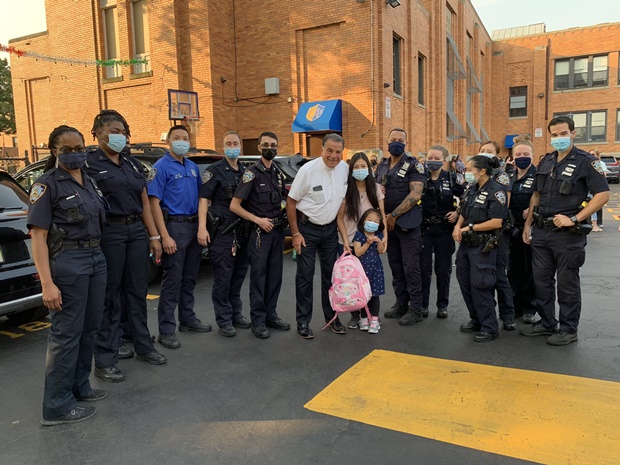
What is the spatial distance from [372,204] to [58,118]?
1911 centimetres

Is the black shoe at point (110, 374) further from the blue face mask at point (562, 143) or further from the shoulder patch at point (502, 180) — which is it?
the blue face mask at point (562, 143)

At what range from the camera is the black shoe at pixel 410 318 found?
206 inches

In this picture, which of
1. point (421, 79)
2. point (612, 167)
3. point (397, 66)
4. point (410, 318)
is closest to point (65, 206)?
point (410, 318)

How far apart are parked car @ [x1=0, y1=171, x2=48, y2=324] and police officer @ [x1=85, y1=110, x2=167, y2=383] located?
40.3 inches

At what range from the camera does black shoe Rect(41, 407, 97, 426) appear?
3.29 m

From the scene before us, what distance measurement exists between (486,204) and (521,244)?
1.00 m

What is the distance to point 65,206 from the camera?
325 centimetres

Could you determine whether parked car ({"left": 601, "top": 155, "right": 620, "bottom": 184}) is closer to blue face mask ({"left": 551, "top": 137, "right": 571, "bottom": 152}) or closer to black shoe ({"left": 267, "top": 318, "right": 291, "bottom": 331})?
blue face mask ({"left": 551, "top": 137, "right": 571, "bottom": 152})

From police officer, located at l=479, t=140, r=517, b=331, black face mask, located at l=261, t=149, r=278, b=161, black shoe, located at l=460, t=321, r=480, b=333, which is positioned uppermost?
black face mask, located at l=261, t=149, r=278, b=161

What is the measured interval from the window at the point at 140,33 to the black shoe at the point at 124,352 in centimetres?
1522

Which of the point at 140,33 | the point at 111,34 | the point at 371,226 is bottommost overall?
the point at 371,226

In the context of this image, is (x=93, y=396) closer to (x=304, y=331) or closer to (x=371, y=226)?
(x=304, y=331)

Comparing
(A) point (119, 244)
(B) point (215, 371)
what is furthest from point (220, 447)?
(A) point (119, 244)

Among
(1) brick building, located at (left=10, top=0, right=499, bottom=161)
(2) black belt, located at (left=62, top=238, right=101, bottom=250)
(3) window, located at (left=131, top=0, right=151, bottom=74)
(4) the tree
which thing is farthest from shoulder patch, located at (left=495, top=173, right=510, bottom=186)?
(4) the tree
